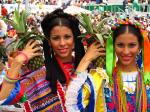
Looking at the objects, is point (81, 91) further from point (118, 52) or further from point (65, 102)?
point (118, 52)

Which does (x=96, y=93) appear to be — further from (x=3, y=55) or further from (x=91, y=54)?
(x=3, y=55)

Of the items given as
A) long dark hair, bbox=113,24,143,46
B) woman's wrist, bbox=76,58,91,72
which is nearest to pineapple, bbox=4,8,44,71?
woman's wrist, bbox=76,58,91,72

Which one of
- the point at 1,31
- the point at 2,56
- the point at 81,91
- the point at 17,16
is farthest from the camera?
the point at 1,31

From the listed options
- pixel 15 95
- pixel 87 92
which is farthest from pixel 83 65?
pixel 15 95

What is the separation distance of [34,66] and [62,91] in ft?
0.94

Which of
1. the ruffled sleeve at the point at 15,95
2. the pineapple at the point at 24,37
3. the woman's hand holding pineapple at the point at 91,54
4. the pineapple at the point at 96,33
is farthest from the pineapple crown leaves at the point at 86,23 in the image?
the ruffled sleeve at the point at 15,95

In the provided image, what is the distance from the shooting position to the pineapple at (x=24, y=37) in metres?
3.10

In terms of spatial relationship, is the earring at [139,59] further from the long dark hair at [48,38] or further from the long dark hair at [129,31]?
the long dark hair at [48,38]

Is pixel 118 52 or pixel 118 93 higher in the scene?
pixel 118 52

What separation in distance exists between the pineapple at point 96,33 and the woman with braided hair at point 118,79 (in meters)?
0.04

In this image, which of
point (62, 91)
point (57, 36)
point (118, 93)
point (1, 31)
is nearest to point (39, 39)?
point (57, 36)

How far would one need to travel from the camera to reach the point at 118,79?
3139 millimetres

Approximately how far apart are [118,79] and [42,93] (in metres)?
0.60

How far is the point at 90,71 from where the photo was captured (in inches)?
123
